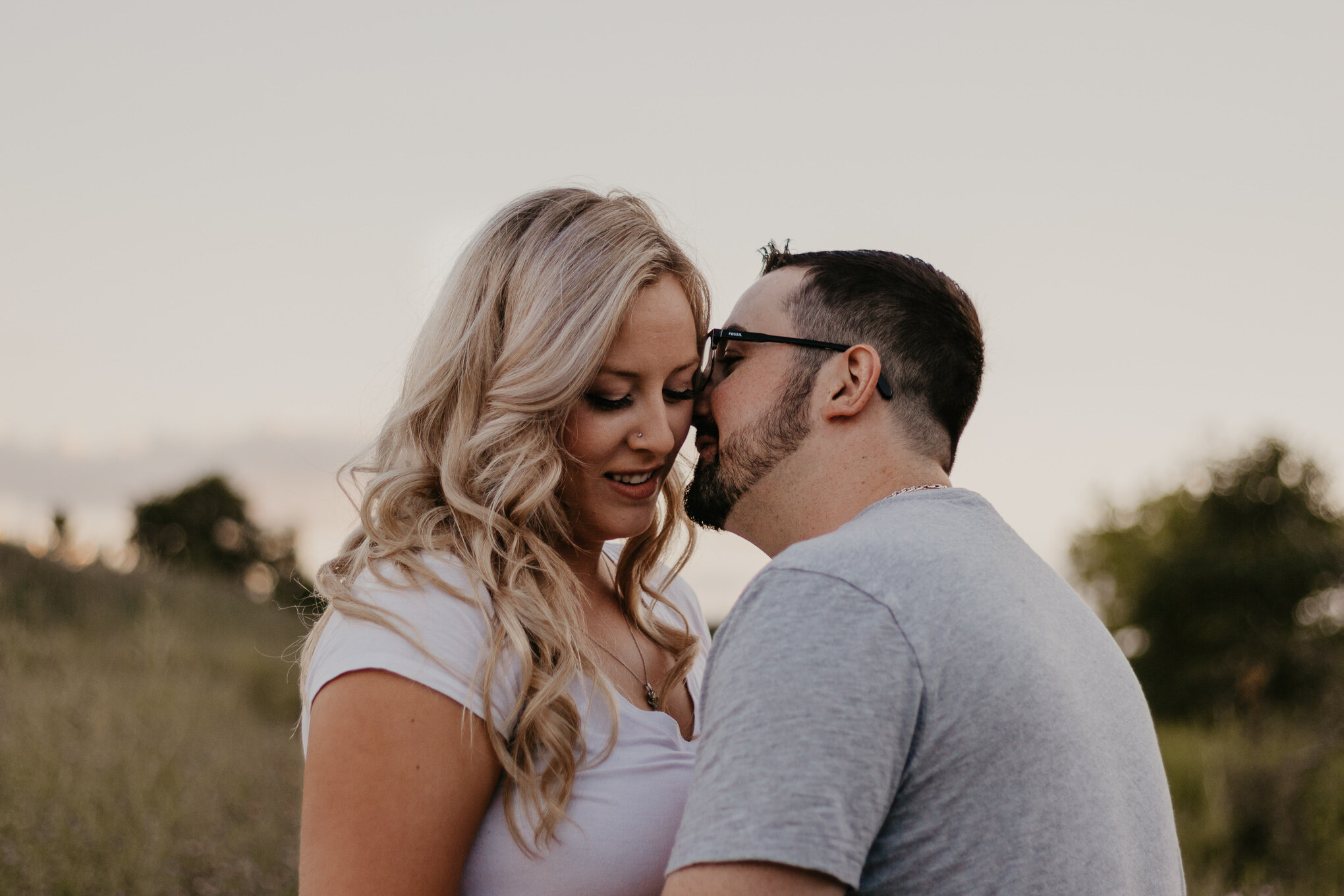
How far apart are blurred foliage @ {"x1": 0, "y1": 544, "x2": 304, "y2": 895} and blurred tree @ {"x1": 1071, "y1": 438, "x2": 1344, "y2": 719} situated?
2239 cm

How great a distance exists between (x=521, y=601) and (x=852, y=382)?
96 centimetres

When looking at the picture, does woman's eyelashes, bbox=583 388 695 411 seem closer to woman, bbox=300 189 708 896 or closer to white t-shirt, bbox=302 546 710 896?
woman, bbox=300 189 708 896

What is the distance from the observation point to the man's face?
2.50m

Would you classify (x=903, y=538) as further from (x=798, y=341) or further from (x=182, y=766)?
(x=182, y=766)

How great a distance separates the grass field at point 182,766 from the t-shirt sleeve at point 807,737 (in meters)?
1.96

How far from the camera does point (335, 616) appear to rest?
2164 mm

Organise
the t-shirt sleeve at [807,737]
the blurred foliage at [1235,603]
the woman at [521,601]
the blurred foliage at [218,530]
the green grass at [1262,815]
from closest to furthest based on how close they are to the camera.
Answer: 1. the t-shirt sleeve at [807,737]
2. the woman at [521,601]
3. the green grass at [1262,815]
4. the blurred foliage at [1235,603]
5. the blurred foliage at [218,530]

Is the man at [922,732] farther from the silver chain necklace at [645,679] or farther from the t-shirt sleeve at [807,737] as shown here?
the silver chain necklace at [645,679]

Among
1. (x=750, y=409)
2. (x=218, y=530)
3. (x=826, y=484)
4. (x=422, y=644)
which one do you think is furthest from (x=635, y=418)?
(x=218, y=530)

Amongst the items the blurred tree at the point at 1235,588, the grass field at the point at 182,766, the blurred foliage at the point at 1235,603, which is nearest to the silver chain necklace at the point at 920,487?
the grass field at the point at 182,766

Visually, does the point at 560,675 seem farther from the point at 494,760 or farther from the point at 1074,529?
the point at 1074,529

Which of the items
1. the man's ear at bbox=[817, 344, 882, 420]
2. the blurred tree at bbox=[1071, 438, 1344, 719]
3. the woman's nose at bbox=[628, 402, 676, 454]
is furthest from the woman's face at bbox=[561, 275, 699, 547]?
the blurred tree at bbox=[1071, 438, 1344, 719]

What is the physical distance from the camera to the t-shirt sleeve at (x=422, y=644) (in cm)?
201

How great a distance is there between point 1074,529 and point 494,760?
4290 centimetres
